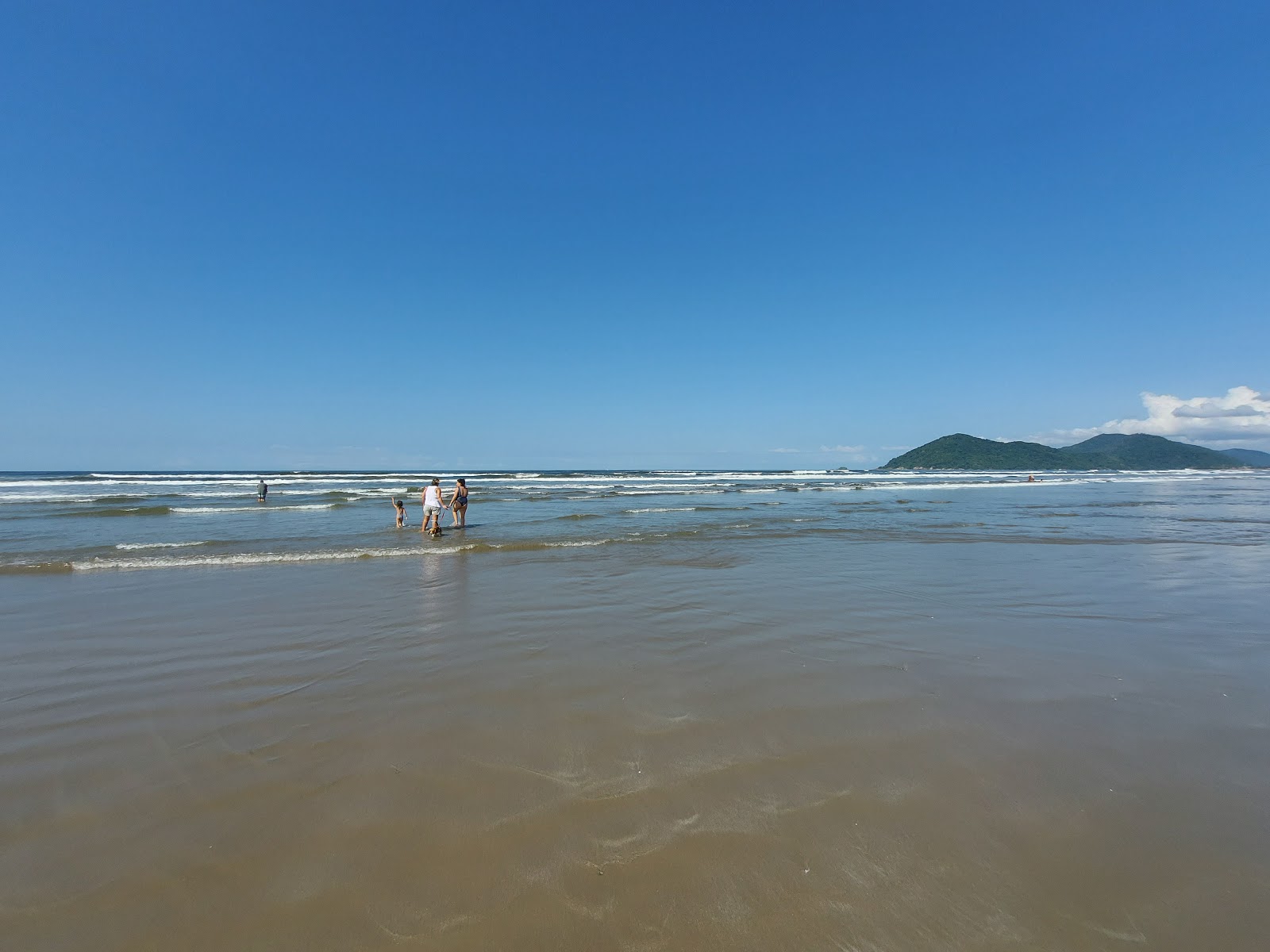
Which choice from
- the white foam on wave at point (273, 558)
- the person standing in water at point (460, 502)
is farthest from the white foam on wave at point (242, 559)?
the person standing in water at point (460, 502)

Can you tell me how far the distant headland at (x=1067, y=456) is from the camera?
434 ft

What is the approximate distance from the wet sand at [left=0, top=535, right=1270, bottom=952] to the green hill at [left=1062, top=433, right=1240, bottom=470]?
155 m

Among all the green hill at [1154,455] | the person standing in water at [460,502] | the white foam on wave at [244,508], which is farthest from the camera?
the green hill at [1154,455]

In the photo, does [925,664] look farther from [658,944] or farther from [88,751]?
[88,751]

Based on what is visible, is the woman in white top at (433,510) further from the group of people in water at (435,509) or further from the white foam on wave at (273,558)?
the white foam on wave at (273,558)

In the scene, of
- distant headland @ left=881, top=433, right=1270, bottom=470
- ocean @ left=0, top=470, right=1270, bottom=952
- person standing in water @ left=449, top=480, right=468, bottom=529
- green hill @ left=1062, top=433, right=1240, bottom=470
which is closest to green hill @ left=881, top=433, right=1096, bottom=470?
distant headland @ left=881, top=433, right=1270, bottom=470

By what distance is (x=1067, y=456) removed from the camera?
142 m

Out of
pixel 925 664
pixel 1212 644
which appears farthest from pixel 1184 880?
pixel 1212 644

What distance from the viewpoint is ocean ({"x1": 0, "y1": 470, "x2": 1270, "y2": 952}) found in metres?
2.43

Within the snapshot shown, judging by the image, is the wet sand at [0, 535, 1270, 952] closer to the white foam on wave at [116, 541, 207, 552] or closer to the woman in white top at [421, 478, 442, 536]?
the white foam on wave at [116, 541, 207, 552]

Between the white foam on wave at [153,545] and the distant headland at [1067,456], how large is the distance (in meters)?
147

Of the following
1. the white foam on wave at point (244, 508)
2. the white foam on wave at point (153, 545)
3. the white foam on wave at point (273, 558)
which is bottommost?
the white foam on wave at point (273, 558)

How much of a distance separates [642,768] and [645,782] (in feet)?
0.59

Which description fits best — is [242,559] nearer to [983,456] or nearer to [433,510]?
[433,510]
